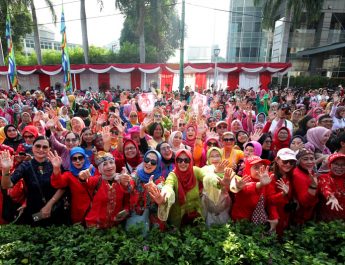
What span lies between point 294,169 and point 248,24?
120ft

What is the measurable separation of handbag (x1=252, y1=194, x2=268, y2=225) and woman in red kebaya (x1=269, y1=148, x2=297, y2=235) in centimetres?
10

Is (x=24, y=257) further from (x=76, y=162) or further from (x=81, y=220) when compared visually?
(x=76, y=162)

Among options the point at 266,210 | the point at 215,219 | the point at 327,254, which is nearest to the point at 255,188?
the point at 266,210

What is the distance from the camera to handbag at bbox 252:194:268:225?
2596 mm

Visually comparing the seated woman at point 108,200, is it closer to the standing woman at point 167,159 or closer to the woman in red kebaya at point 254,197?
the standing woman at point 167,159

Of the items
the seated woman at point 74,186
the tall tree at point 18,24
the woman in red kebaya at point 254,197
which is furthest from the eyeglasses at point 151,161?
the tall tree at point 18,24

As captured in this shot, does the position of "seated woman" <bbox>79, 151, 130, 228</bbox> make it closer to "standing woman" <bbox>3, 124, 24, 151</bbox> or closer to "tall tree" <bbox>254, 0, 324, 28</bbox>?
"standing woman" <bbox>3, 124, 24, 151</bbox>

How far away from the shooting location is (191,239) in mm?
2164

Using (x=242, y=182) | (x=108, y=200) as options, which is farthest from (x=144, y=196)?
(x=242, y=182)

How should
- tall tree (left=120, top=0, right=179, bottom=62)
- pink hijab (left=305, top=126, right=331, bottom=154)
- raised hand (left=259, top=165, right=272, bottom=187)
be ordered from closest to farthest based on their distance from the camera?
raised hand (left=259, top=165, right=272, bottom=187) → pink hijab (left=305, top=126, right=331, bottom=154) → tall tree (left=120, top=0, right=179, bottom=62)

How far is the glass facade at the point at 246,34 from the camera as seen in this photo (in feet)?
112

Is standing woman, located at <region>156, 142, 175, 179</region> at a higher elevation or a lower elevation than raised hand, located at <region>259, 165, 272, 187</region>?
lower

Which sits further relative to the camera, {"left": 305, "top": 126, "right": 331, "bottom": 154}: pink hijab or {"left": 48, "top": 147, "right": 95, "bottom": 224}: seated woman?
{"left": 305, "top": 126, "right": 331, "bottom": 154}: pink hijab

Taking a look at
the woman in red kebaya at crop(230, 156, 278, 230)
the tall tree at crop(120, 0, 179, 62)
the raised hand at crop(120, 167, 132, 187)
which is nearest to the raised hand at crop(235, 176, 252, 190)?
the woman in red kebaya at crop(230, 156, 278, 230)
